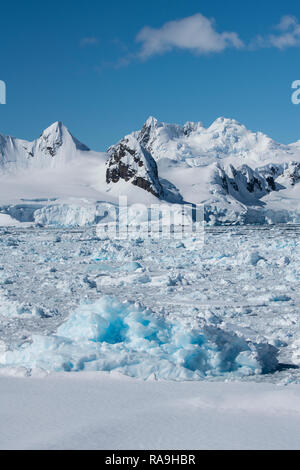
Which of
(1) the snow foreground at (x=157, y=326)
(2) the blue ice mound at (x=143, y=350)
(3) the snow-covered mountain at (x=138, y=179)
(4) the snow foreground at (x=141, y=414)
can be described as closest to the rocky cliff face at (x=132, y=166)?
(3) the snow-covered mountain at (x=138, y=179)

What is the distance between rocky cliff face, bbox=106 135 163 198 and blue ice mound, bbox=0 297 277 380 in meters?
74.1

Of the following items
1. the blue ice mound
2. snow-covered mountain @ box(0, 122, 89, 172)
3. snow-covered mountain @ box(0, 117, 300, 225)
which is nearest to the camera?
the blue ice mound

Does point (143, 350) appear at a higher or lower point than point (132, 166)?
lower

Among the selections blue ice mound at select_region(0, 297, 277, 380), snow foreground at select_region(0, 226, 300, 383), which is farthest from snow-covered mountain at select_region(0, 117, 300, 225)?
blue ice mound at select_region(0, 297, 277, 380)

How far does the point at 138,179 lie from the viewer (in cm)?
8062

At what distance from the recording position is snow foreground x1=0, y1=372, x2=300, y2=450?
2533mm

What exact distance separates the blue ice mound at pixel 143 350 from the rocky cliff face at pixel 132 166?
74104mm

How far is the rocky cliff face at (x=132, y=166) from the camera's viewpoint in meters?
79.8

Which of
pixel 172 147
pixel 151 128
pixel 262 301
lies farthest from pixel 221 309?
pixel 151 128

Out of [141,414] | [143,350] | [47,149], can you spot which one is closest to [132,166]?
[47,149]

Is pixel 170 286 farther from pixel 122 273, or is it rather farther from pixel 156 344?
pixel 156 344

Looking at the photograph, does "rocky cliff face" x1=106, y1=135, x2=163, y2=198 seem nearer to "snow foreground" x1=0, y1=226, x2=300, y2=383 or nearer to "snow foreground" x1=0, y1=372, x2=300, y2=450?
"snow foreground" x1=0, y1=226, x2=300, y2=383

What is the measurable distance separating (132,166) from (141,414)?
80.0 metres

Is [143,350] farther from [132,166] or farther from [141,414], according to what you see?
[132,166]
